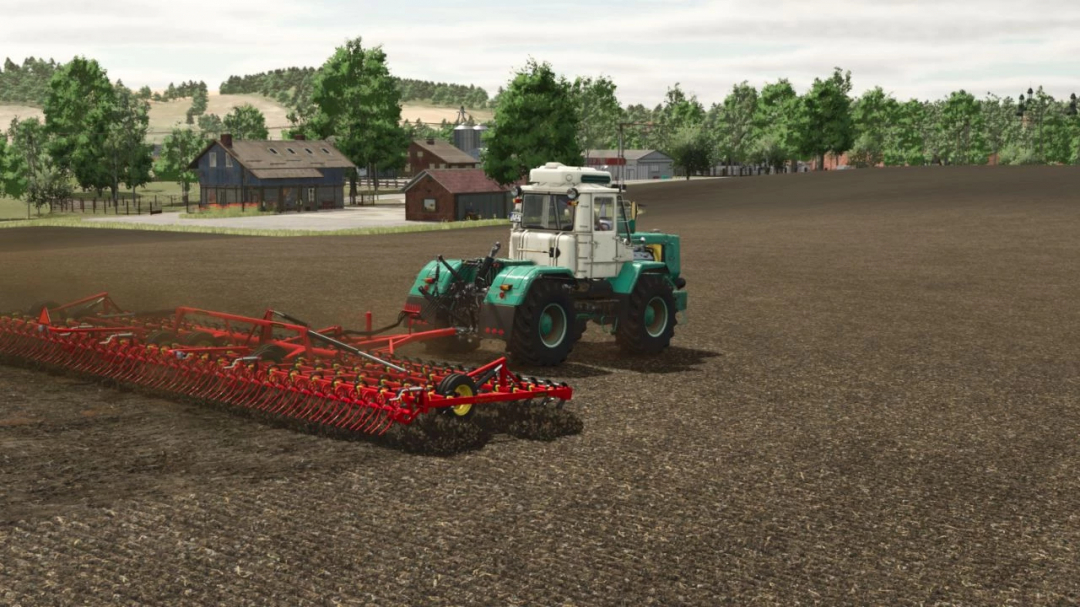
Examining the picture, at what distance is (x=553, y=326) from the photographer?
18719mm

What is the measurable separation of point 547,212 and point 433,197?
194 ft

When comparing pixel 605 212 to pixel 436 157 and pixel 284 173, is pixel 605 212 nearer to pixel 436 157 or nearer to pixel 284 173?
pixel 284 173

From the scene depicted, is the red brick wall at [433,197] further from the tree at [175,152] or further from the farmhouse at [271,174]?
the tree at [175,152]

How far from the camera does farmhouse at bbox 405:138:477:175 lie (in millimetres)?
169875

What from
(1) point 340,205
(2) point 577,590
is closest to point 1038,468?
(2) point 577,590

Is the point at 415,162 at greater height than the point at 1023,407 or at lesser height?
greater

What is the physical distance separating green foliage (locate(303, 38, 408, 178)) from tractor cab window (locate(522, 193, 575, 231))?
90.2 m

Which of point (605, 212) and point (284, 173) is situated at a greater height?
point (284, 173)

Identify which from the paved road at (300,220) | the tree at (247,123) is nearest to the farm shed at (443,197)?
the paved road at (300,220)

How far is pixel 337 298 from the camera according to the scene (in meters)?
28.9

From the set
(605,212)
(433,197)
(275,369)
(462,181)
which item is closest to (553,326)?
(605,212)

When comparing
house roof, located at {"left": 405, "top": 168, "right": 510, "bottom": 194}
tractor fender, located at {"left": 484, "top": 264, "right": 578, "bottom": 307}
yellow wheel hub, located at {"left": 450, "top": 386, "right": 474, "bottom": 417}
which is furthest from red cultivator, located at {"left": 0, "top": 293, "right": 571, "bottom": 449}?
house roof, located at {"left": 405, "top": 168, "right": 510, "bottom": 194}

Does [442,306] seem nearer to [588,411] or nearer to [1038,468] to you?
[588,411]

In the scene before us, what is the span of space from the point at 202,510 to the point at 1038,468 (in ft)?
31.1
